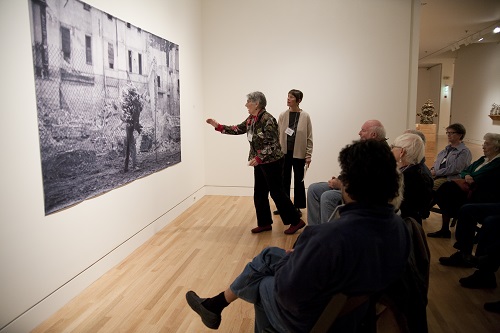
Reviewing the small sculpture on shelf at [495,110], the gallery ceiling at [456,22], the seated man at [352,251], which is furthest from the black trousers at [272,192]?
the small sculpture on shelf at [495,110]

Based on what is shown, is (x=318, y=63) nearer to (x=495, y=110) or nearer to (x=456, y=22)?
(x=456, y=22)

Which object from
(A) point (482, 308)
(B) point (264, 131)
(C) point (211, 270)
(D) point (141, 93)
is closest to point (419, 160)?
(A) point (482, 308)

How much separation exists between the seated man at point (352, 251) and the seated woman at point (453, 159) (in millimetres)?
3195

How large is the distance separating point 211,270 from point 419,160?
2.04 meters

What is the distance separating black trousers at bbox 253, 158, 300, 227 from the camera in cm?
426

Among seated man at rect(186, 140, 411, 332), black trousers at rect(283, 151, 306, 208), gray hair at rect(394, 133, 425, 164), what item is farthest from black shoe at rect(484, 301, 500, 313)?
black trousers at rect(283, 151, 306, 208)

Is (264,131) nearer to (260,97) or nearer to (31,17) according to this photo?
(260,97)

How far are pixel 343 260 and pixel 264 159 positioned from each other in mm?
2853

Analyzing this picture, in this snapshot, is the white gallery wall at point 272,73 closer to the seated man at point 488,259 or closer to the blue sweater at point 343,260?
the blue sweater at point 343,260

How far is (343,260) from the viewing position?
4.43ft

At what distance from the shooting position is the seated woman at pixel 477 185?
3.45 meters

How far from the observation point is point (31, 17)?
246 centimetres

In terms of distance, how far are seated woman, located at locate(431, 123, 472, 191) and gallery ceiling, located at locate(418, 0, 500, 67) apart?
13.5ft

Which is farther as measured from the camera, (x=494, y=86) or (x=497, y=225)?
(x=494, y=86)
